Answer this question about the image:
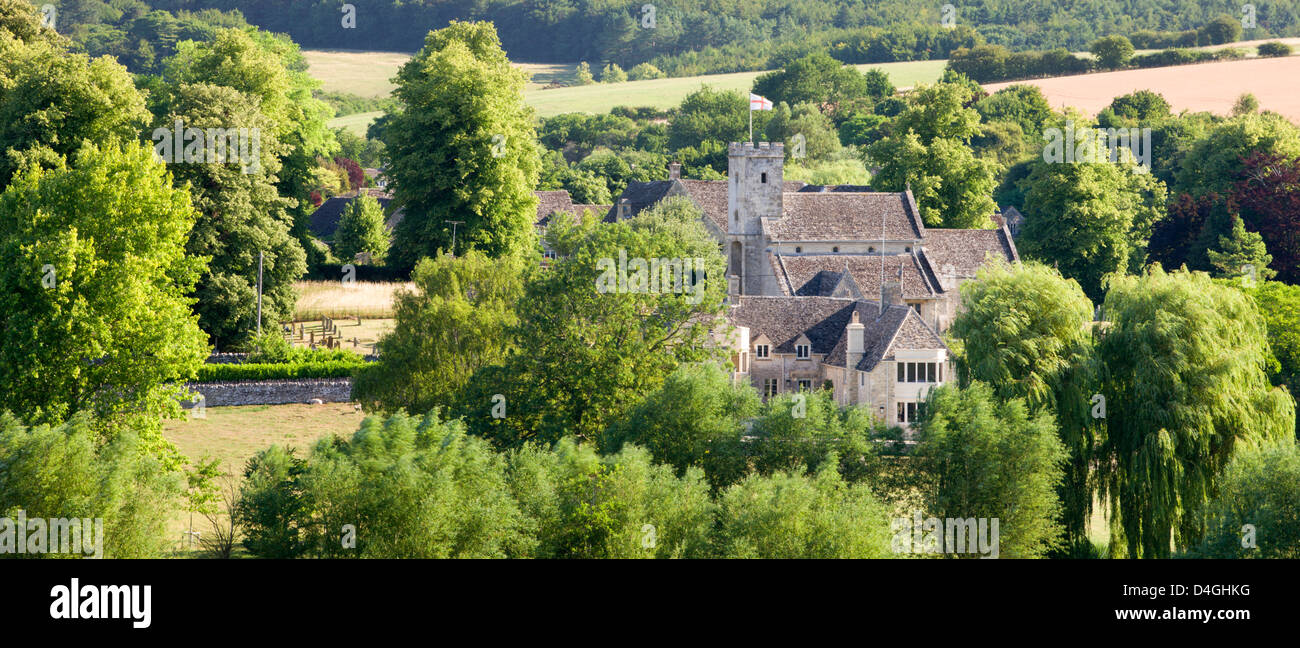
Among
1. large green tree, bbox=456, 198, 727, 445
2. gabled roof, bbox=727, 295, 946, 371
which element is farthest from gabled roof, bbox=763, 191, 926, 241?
large green tree, bbox=456, 198, 727, 445

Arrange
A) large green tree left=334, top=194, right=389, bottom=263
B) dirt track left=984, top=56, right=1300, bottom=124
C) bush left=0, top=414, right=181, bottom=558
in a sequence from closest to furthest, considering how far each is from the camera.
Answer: bush left=0, top=414, right=181, bottom=558
large green tree left=334, top=194, right=389, bottom=263
dirt track left=984, top=56, right=1300, bottom=124

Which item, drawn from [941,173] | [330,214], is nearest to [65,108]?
[941,173]

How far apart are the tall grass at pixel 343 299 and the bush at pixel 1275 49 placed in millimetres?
125985

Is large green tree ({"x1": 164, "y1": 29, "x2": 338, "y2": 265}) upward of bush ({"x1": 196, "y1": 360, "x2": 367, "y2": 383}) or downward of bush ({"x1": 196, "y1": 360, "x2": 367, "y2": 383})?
upward

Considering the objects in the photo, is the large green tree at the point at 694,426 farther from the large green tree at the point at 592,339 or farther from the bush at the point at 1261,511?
the bush at the point at 1261,511

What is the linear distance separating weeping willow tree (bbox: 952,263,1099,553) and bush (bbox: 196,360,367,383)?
91.3ft

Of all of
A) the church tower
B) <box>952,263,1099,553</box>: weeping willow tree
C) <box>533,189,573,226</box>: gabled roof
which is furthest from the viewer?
<box>533,189,573,226</box>: gabled roof

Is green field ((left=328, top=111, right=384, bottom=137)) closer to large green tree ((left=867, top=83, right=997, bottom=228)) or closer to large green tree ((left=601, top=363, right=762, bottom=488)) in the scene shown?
large green tree ((left=867, top=83, right=997, bottom=228))

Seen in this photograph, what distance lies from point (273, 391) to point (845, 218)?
3400cm

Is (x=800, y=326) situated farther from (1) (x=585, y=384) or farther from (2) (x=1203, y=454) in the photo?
(2) (x=1203, y=454)

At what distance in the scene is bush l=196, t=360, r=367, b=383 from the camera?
63562 millimetres

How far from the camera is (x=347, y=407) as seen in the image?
6362 cm

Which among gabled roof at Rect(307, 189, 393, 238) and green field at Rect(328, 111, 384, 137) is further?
green field at Rect(328, 111, 384, 137)
